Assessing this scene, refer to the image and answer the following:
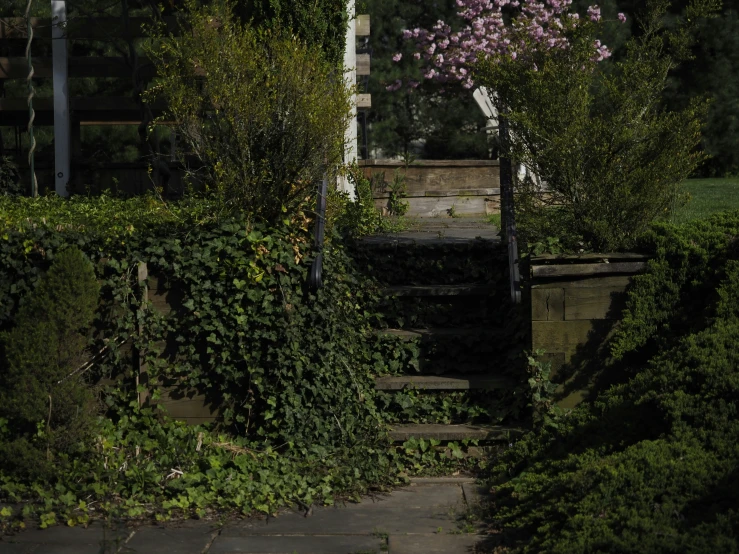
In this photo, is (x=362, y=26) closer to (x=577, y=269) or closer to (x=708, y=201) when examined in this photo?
(x=708, y=201)

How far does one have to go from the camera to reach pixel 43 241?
530cm

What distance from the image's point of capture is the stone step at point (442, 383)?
5844 millimetres

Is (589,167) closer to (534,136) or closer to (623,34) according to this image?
(534,136)

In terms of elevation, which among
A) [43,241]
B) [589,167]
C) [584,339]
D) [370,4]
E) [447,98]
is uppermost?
[370,4]

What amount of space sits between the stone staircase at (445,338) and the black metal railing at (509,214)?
311mm

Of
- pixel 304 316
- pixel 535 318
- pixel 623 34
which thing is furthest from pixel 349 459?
pixel 623 34

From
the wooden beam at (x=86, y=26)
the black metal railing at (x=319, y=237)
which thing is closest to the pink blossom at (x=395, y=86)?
the wooden beam at (x=86, y=26)

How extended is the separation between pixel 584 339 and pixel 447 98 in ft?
61.6

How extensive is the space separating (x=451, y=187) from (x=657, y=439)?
6305 mm

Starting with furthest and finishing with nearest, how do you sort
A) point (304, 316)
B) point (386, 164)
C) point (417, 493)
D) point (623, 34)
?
1. point (623, 34)
2. point (386, 164)
3. point (304, 316)
4. point (417, 493)

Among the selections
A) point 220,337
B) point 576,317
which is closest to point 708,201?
point 576,317

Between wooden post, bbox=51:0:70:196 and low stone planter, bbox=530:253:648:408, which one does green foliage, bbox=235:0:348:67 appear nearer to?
wooden post, bbox=51:0:70:196

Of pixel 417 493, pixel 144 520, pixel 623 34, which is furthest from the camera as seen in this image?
pixel 623 34

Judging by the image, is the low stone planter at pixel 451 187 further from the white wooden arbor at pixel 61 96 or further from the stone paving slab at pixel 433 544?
the stone paving slab at pixel 433 544
